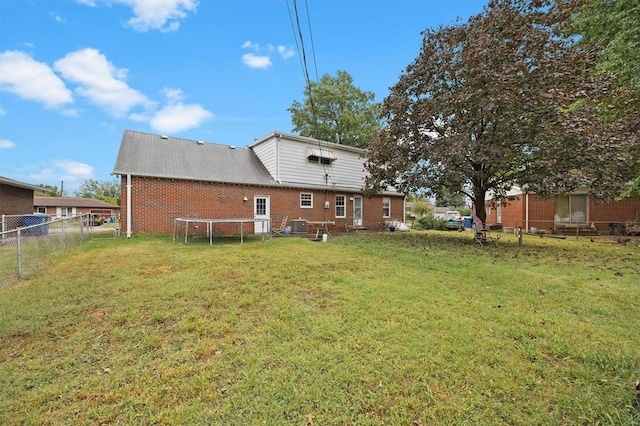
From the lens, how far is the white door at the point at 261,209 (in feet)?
47.9

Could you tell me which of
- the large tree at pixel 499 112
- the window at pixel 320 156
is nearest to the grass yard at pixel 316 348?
the large tree at pixel 499 112

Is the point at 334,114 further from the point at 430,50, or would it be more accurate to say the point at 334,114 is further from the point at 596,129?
the point at 596,129

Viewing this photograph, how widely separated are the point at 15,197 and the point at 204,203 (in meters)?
11.9

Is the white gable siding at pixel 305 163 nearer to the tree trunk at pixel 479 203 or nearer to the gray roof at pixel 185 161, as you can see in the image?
the gray roof at pixel 185 161

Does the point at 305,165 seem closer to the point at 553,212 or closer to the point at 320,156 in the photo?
the point at 320,156

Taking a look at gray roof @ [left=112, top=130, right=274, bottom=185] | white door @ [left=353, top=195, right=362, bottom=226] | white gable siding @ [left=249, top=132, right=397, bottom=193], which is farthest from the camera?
white door @ [left=353, top=195, right=362, bottom=226]

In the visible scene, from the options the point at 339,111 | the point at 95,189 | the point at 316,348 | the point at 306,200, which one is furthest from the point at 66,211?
the point at 316,348

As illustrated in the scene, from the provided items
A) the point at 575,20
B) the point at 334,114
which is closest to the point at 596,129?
the point at 575,20

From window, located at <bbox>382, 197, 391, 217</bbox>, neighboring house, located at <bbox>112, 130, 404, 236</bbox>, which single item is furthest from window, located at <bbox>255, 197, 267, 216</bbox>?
window, located at <bbox>382, 197, 391, 217</bbox>

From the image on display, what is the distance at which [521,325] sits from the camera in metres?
3.69

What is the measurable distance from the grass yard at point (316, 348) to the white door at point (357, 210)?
39.2 ft

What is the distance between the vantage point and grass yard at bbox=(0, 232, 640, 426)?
2256mm

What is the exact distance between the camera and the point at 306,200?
1614 centimetres

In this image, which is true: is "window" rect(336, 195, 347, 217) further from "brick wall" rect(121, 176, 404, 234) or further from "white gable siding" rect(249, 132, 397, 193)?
"white gable siding" rect(249, 132, 397, 193)
